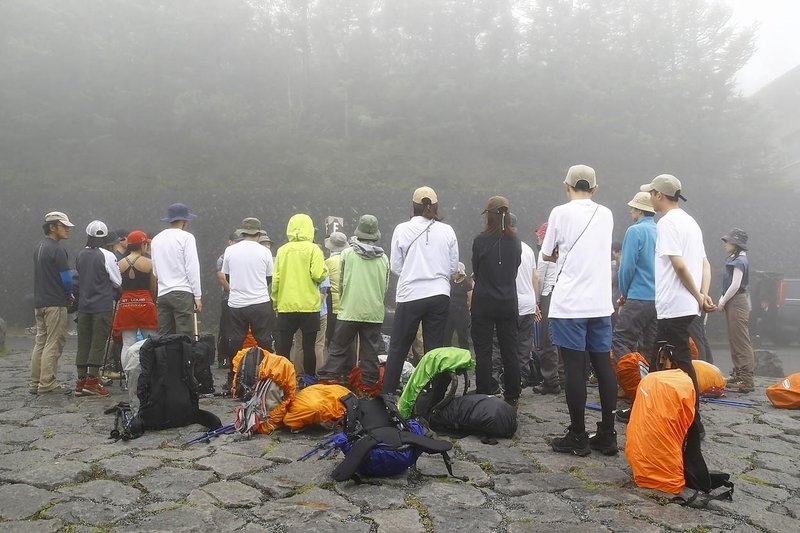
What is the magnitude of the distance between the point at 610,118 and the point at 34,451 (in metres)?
21.7

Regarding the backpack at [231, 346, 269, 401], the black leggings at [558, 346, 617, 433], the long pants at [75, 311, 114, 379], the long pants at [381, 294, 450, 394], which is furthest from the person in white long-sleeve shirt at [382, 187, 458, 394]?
the long pants at [75, 311, 114, 379]

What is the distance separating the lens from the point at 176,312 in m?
7.12

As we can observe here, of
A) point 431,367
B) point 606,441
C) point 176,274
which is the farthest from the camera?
point 176,274

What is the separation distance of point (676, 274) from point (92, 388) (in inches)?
249

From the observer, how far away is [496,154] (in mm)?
23172

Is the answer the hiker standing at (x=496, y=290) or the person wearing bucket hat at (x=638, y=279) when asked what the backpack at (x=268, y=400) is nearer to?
the hiker standing at (x=496, y=290)

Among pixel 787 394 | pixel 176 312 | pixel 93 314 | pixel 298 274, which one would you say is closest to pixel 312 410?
pixel 298 274

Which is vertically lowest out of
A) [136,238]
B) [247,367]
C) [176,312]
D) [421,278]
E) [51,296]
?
[247,367]

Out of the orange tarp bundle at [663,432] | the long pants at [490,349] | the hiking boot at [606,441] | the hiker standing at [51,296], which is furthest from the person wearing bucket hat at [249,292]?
the orange tarp bundle at [663,432]

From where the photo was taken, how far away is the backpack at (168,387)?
5652 millimetres

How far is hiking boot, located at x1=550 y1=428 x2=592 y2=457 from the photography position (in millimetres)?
4895

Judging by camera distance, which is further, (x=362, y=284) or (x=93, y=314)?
(x=93, y=314)

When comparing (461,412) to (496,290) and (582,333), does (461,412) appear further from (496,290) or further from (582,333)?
(582,333)

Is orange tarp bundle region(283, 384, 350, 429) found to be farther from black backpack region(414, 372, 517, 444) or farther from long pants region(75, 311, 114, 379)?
long pants region(75, 311, 114, 379)
